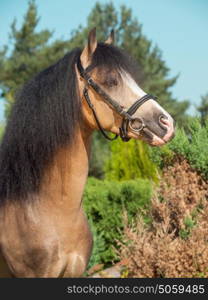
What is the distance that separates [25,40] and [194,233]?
19.8 meters

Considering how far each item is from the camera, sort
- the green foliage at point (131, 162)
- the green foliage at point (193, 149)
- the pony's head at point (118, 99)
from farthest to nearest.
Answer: the green foliage at point (131, 162)
the green foliage at point (193, 149)
the pony's head at point (118, 99)

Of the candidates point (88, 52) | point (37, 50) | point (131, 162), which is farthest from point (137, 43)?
point (88, 52)

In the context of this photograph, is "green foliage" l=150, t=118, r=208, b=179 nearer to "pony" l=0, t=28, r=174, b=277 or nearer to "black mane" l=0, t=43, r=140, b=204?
"pony" l=0, t=28, r=174, b=277

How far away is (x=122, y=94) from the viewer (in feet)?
10.5

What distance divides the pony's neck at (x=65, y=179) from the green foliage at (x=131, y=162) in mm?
7608

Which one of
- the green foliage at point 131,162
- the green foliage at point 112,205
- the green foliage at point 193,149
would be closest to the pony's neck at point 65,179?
the green foliage at point 193,149

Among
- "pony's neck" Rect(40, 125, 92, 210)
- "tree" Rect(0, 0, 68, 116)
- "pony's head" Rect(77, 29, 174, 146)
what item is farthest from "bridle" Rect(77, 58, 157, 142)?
"tree" Rect(0, 0, 68, 116)

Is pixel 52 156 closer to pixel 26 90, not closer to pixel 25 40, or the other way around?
pixel 26 90

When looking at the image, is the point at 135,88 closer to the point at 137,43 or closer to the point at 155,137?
the point at 155,137

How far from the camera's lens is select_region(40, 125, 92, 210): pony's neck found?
314 centimetres

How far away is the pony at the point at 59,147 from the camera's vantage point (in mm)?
3064

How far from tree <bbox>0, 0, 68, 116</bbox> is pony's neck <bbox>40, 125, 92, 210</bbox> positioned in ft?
64.1

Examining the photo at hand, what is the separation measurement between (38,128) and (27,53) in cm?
2059

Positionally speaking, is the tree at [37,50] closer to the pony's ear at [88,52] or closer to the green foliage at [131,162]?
the green foliage at [131,162]
